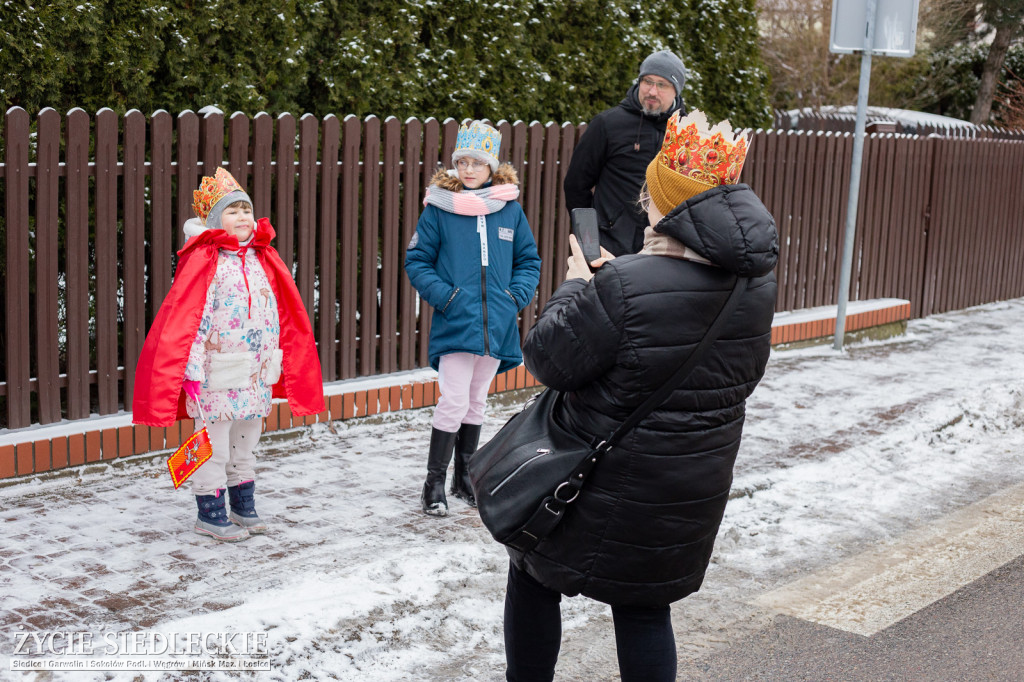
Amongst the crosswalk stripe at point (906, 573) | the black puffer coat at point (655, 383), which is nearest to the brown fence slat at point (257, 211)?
the crosswalk stripe at point (906, 573)

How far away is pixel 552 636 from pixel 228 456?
7.06ft

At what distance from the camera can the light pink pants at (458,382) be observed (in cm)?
541

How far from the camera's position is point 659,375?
2.97 m

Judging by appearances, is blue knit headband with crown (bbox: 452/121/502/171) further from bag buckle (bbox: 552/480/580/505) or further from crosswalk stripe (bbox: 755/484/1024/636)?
bag buckle (bbox: 552/480/580/505)

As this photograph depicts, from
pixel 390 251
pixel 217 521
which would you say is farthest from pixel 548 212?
pixel 217 521

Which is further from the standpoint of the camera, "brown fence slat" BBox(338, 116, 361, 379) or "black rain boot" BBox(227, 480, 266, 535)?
"brown fence slat" BBox(338, 116, 361, 379)

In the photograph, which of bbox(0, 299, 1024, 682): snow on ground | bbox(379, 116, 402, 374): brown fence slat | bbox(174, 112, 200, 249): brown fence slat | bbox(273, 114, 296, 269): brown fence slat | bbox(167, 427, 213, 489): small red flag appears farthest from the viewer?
bbox(379, 116, 402, 374): brown fence slat

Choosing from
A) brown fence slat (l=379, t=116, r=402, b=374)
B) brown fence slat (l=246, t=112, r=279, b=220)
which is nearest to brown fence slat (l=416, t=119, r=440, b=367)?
brown fence slat (l=379, t=116, r=402, b=374)

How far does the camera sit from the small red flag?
4695 millimetres

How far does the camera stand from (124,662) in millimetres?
3852

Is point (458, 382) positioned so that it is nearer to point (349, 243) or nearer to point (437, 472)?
point (437, 472)

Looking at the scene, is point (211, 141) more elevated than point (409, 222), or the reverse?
point (211, 141)

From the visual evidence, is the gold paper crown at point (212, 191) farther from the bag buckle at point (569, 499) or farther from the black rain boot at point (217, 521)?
the bag buckle at point (569, 499)

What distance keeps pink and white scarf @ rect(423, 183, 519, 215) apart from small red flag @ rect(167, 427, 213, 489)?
144 cm
